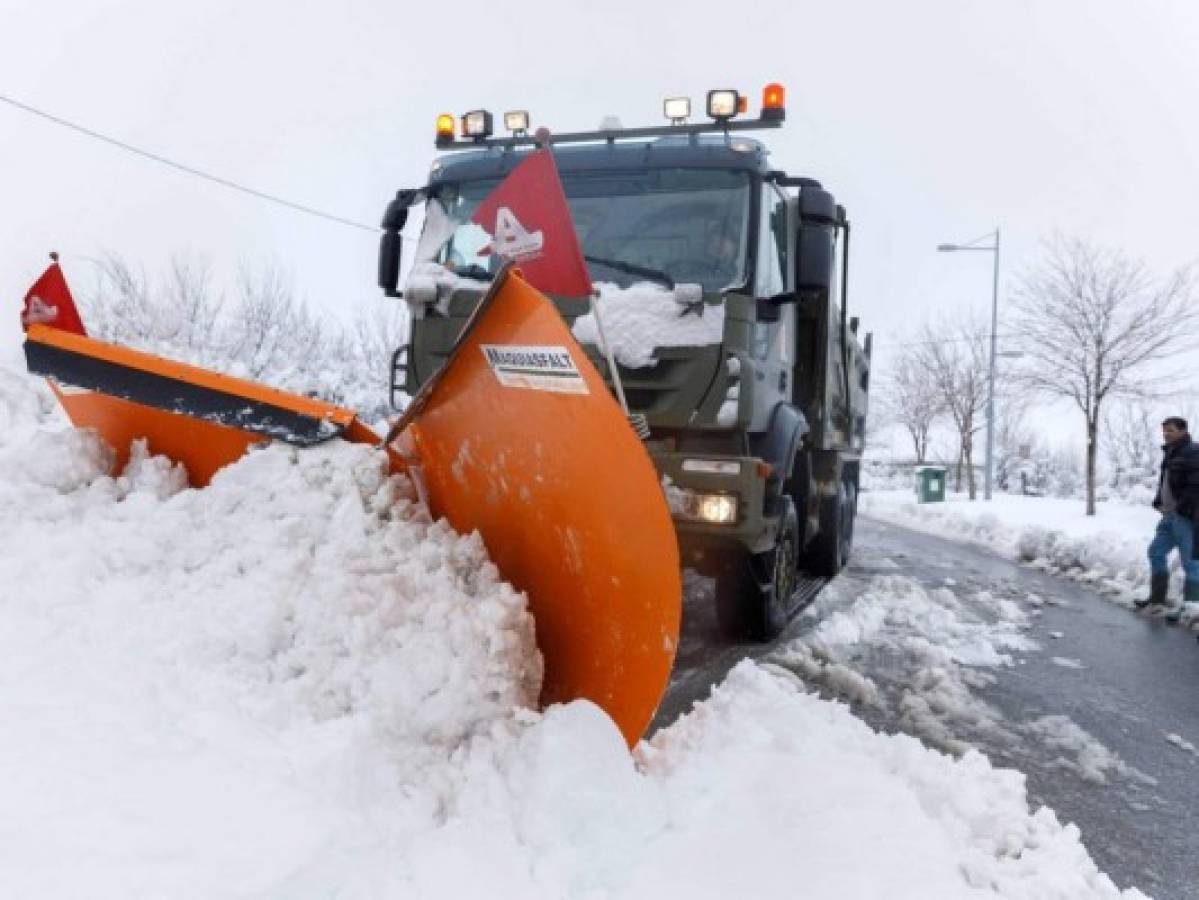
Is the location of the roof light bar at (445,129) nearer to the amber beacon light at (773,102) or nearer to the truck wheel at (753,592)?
the amber beacon light at (773,102)

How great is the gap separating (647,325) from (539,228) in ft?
5.88

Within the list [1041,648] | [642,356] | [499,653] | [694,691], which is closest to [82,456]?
[499,653]

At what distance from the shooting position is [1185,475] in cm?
666

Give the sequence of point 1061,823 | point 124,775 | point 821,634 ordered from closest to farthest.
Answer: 1. point 124,775
2. point 1061,823
3. point 821,634

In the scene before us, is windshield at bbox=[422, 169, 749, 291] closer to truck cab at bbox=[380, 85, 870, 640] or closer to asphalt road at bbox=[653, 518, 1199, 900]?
truck cab at bbox=[380, 85, 870, 640]

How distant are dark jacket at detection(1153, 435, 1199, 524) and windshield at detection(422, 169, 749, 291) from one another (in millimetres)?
4782

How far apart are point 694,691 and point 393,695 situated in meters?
2.06

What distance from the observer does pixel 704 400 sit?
4039 millimetres

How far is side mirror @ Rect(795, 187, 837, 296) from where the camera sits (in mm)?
4445

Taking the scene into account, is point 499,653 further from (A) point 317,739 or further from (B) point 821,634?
(B) point 821,634

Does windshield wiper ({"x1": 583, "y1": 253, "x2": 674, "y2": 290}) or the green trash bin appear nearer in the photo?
windshield wiper ({"x1": 583, "y1": 253, "x2": 674, "y2": 290})

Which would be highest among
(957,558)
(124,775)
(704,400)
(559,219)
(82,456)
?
(559,219)

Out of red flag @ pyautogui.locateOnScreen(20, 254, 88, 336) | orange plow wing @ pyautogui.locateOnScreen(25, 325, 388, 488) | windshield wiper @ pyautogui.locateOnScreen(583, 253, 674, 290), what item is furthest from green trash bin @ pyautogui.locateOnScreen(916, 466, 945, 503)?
red flag @ pyautogui.locateOnScreen(20, 254, 88, 336)

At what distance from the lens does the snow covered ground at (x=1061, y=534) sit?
8336 millimetres
